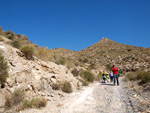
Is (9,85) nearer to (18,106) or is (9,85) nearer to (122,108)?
(18,106)

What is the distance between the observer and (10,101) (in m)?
4.32

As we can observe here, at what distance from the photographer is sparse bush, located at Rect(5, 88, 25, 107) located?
4301 millimetres

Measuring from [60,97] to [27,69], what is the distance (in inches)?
101

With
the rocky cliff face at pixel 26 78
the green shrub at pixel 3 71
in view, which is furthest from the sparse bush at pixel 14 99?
the green shrub at pixel 3 71

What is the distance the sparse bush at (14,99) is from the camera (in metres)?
4.30

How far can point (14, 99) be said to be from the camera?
4.42 m

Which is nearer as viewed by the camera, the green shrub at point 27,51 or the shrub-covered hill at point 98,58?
the green shrub at point 27,51

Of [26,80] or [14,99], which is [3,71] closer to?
[26,80]

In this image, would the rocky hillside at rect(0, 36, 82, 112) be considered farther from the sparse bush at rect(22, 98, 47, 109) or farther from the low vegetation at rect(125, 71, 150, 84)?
the low vegetation at rect(125, 71, 150, 84)

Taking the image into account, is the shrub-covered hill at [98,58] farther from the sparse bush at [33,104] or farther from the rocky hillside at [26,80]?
the sparse bush at [33,104]

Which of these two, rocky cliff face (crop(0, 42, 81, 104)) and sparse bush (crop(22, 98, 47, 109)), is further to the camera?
rocky cliff face (crop(0, 42, 81, 104))

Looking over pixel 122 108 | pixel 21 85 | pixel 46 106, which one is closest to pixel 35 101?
pixel 46 106

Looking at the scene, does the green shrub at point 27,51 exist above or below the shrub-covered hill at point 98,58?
below

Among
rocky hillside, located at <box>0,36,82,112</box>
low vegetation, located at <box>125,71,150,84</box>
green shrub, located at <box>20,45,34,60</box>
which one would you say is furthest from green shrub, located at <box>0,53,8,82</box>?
low vegetation, located at <box>125,71,150,84</box>
